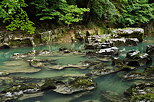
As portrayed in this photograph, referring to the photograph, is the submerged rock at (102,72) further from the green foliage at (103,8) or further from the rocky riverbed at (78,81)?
the green foliage at (103,8)

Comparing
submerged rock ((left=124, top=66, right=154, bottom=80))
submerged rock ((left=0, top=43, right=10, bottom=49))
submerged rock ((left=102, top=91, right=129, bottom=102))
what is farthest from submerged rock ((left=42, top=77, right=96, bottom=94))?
submerged rock ((left=0, top=43, right=10, bottom=49))

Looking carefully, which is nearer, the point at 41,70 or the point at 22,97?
the point at 22,97

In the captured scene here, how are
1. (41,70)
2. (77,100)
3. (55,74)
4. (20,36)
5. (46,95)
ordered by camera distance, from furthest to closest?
(20,36) < (41,70) < (55,74) < (46,95) < (77,100)

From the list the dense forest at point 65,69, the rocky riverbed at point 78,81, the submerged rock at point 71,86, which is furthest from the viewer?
the submerged rock at point 71,86

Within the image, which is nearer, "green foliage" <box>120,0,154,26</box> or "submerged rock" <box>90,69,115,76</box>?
"submerged rock" <box>90,69,115,76</box>

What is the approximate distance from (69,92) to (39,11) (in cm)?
1385

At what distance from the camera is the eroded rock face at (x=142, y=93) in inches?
138

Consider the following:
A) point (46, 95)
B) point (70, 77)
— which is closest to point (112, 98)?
point (46, 95)

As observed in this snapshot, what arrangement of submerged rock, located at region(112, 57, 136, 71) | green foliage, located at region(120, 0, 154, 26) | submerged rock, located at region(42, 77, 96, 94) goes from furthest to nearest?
green foliage, located at region(120, 0, 154, 26), submerged rock, located at region(112, 57, 136, 71), submerged rock, located at region(42, 77, 96, 94)

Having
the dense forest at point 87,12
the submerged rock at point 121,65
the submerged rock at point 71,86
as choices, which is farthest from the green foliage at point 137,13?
the submerged rock at point 71,86

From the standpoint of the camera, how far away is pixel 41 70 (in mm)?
6469

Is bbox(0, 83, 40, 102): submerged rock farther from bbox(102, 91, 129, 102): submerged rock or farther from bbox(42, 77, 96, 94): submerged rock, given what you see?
bbox(102, 91, 129, 102): submerged rock

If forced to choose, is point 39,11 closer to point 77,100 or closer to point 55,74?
point 55,74

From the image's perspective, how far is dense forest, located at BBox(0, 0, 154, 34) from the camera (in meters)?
16.3
